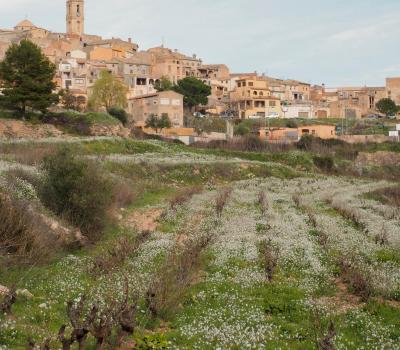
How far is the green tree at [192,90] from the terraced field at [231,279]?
2543 inches

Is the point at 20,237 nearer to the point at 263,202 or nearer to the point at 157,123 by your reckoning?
the point at 263,202

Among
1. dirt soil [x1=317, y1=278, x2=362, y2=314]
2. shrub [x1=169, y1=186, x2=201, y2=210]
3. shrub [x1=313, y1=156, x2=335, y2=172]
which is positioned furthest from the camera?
shrub [x1=313, y1=156, x2=335, y2=172]

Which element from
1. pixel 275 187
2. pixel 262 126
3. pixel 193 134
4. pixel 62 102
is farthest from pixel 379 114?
pixel 275 187

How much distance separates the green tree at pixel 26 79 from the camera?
52062mm

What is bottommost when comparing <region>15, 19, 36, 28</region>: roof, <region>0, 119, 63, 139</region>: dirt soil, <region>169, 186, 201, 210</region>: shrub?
<region>169, 186, 201, 210</region>: shrub

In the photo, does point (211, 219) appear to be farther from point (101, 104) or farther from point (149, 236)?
point (101, 104)

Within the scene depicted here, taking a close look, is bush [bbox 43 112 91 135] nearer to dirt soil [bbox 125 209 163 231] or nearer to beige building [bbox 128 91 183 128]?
beige building [bbox 128 91 183 128]

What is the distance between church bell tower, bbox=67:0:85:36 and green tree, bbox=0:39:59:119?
345 feet

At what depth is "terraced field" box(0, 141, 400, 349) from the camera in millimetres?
12180

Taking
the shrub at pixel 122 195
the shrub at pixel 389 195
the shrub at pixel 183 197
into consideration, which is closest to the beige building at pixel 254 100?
the shrub at pixel 389 195

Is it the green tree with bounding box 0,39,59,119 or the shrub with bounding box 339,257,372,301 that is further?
the green tree with bounding box 0,39,59,119

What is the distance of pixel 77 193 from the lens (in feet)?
74.4

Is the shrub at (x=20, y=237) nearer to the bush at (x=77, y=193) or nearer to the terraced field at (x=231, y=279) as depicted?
the terraced field at (x=231, y=279)

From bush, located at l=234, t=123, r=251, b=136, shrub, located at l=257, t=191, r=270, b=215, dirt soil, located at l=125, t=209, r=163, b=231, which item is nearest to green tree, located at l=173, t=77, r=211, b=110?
bush, located at l=234, t=123, r=251, b=136
